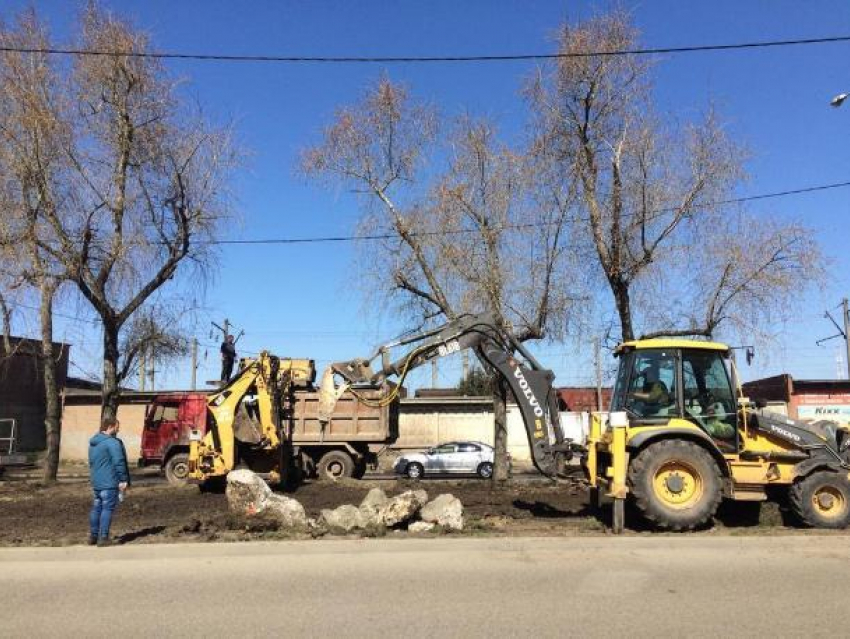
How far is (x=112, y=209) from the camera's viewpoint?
18.3m

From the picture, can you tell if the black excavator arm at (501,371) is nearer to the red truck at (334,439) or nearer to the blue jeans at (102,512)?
the blue jeans at (102,512)

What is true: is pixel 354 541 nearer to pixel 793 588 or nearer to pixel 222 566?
pixel 222 566

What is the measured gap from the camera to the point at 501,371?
40.0 feet

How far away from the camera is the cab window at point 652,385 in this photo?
36.0ft

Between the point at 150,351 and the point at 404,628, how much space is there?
88.2 ft

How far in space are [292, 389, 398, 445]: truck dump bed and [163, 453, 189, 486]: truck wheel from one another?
3013 mm

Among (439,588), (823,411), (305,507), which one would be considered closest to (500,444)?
(305,507)

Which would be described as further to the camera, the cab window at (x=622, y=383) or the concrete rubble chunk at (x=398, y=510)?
the cab window at (x=622, y=383)

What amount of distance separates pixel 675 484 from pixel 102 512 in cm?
778

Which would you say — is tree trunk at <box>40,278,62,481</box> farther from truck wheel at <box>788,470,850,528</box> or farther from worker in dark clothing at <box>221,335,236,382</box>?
truck wheel at <box>788,470,850,528</box>

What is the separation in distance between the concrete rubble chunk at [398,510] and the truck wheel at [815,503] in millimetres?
5466

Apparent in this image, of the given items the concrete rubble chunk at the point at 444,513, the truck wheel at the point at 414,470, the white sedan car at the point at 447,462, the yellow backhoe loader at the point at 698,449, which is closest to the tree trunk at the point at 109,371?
the concrete rubble chunk at the point at 444,513

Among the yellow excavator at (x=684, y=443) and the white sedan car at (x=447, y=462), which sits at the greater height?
the yellow excavator at (x=684, y=443)

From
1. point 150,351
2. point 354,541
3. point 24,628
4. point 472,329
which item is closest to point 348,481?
point 472,329
